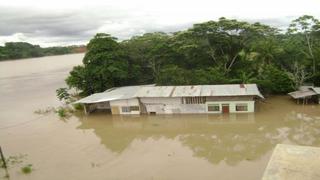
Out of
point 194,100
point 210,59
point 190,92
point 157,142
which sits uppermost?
point 210,59

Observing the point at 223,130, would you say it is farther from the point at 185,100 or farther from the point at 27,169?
the point at 27,169

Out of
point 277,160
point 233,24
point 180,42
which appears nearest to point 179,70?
point 180,42

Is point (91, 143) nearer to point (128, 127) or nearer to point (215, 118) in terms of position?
point (128, 127)

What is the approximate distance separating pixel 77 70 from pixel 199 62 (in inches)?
544

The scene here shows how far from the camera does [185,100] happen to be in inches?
907

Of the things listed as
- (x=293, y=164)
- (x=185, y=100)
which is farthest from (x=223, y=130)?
(x=293, y=164)

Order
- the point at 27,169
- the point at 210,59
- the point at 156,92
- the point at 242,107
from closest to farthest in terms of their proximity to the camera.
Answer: the point at 27,169, the point at 242,107, the point at 156,92, the point at 210,59

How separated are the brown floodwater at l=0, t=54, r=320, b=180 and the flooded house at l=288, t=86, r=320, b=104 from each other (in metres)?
0.78

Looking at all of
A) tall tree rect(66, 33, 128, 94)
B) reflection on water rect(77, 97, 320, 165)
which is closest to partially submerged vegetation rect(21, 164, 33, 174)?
reflection on water rect(77, 97, 320, 165)

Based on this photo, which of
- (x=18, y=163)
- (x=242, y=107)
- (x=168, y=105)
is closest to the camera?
(x=18, y=163)

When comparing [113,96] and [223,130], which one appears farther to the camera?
[113,96]

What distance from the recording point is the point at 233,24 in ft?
89.1

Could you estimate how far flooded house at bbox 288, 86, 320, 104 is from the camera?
23156mm

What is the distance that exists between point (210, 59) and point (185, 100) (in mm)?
10268
